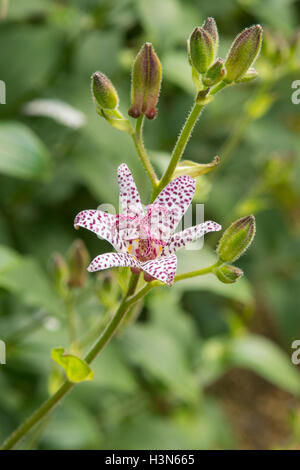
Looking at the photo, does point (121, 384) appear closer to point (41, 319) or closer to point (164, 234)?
point (41, 319)

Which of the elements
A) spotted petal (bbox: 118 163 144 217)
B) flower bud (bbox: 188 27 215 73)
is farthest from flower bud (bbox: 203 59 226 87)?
spotted petal (bbox: 118 163 144 217)

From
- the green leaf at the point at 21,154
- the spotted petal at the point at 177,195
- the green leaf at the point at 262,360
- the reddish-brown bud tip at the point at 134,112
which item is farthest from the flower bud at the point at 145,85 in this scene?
the green leaf at the point at 262,360

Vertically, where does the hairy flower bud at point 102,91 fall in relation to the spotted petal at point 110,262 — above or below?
above

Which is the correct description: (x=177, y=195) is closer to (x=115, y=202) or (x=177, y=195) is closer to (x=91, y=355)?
(x=91, y=355)

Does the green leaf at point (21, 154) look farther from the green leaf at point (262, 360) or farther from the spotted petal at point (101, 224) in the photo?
the green leaf at point (262, 360)

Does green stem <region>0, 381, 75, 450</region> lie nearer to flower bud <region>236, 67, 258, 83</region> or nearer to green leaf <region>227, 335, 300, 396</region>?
flower bud <region>236, 67, 258, 83</region>
